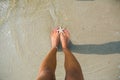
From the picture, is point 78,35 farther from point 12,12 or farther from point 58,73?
point 12,12

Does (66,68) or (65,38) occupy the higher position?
(65,38)

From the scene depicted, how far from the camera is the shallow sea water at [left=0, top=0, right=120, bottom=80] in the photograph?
273cm

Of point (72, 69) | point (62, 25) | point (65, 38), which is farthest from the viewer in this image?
point (62, 25)

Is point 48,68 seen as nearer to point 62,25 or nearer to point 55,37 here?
point 55,37

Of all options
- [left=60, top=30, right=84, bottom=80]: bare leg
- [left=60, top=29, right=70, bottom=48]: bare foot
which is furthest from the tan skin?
[left=60, top=29, right=70, bottom=48]: bare foot

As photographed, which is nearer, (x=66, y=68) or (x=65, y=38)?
(x=66, y=68)

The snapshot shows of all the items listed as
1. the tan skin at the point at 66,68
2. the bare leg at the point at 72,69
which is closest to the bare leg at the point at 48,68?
the tan skin at the point at 66,68

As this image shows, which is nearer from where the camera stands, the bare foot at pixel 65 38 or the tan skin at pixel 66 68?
the tan skin at pixel 66 68

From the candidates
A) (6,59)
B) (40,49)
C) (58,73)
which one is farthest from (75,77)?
(6,59)

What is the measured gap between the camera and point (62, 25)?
9.25ft

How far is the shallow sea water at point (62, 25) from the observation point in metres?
2.73

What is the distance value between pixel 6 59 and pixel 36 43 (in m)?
0.36

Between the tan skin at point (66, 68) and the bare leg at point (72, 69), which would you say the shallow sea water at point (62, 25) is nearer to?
the tan skin at point (66, 68)

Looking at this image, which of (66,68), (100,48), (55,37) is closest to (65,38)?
(55,37)
